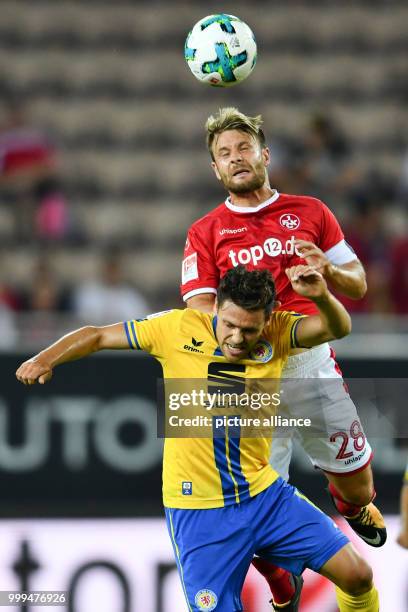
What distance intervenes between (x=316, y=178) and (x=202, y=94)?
2.88 metres

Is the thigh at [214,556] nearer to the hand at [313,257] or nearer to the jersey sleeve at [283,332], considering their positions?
the jersey sleeve at [283,332]

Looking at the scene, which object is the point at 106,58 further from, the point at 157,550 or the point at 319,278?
the point at 319,278

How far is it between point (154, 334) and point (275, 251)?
699mm

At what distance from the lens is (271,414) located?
5.71 metres

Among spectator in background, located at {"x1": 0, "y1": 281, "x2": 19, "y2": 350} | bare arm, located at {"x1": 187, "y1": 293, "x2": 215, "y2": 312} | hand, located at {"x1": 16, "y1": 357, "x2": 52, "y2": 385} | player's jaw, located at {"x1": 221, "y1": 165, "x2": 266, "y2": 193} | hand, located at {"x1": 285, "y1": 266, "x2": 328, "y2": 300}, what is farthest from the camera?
spectator in background, located at {"x1": 0, "y1": 281, "x2": 19, "y2": 350}

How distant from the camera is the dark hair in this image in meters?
5.35

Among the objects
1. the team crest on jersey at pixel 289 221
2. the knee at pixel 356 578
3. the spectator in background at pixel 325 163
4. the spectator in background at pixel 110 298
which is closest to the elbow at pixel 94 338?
the team crest on jersey at pixel 289 221

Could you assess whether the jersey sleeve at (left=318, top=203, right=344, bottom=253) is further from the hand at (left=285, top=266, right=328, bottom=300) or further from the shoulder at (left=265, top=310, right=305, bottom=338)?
the hand at (left=285, top=266, right=328, bottom=300)

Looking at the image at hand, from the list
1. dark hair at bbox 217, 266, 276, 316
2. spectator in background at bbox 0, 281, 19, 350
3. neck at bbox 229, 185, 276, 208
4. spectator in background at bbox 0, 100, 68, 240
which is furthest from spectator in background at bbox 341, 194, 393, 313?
dark hair at bbox 217, 266, 276, 316

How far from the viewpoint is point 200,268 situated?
598 centimetres

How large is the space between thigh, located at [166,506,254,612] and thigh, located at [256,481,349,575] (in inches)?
3.8

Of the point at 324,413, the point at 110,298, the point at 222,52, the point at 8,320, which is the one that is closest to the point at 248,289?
the point at 324,413

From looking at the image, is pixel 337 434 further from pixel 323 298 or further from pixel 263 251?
pixel 323 298

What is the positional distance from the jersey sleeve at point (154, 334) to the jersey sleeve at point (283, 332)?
0.41 meters
